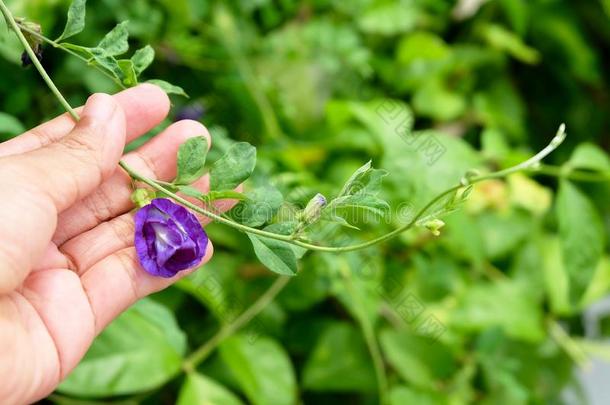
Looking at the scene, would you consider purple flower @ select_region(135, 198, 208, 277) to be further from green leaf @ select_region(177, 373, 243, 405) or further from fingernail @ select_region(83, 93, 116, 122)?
green leaf @ select_region(177, 373, 243, 405)

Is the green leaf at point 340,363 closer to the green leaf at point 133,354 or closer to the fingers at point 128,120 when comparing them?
the green leaf at point 133,354

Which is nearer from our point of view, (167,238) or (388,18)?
(167,238)

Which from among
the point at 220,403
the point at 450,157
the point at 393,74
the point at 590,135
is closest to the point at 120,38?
the point at 220,403

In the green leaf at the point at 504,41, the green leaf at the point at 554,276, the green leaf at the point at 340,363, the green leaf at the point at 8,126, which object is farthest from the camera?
the green leaf at the point at 504,41

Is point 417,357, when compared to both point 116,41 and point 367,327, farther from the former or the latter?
point 116,41

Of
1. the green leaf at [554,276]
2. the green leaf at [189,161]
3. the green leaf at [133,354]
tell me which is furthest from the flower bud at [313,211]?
the green leaf at [554,276]

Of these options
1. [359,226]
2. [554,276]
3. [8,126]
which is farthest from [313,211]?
[554,276]
